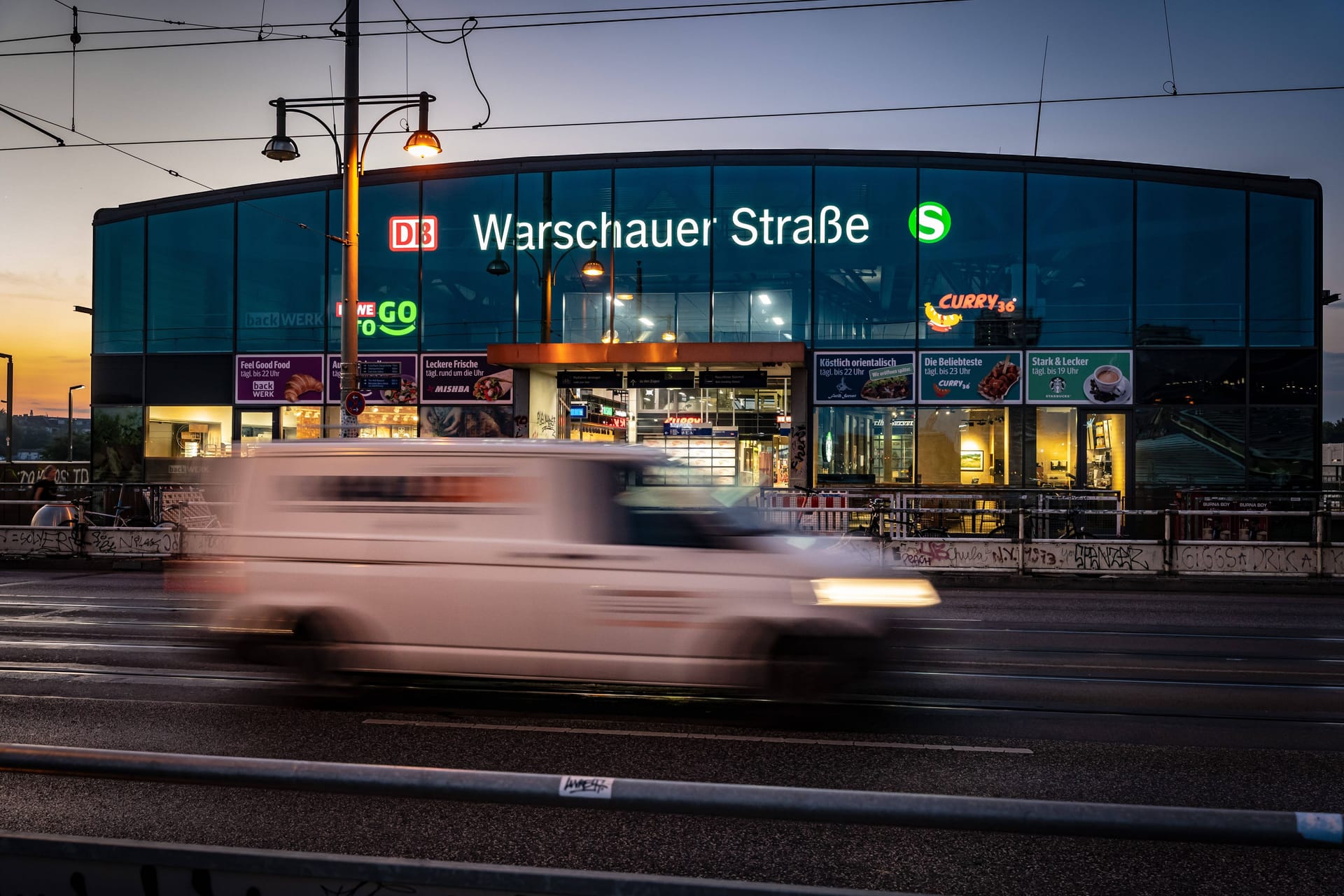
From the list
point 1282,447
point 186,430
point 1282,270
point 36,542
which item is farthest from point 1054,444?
point 186,430

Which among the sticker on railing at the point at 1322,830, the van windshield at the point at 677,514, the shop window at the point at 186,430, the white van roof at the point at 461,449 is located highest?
the shop window at the point at 186,430

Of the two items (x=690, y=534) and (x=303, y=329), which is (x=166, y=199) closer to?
(x=303, y=329)

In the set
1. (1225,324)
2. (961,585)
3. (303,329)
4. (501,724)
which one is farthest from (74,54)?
(1225,324)

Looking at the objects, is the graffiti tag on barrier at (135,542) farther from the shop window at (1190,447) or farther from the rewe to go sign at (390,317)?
the shop window at (1190,447)

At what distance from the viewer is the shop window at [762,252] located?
25.4 meters

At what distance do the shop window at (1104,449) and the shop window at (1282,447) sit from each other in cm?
309

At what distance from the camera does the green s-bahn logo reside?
2511 centimetres

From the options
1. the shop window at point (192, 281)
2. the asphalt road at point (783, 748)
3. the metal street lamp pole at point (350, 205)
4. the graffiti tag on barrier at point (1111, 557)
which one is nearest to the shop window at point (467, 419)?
the shop window at point (192, 281)

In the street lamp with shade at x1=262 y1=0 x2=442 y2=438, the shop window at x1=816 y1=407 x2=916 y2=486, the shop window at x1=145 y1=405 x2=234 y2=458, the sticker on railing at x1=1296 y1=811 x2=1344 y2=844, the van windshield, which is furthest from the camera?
the shop window at x1=145 y1=405 x2=234 y2=458

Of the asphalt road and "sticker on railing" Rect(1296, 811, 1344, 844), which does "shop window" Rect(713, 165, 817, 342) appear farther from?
"sticker on railing" Rect(1296, 811, 1344, 844)

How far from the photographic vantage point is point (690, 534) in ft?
22.7

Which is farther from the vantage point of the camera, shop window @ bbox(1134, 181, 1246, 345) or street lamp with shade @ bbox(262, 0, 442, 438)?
shop window @ bbox(1134, 181, 1246, 345)

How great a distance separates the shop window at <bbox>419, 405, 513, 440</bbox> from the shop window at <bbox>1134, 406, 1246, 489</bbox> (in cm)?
1606

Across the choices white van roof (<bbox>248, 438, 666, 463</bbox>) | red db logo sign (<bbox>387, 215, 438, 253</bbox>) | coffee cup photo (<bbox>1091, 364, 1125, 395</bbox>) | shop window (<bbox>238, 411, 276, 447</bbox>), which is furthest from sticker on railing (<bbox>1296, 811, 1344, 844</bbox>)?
shop window (<bbox>238, 411, 276, 447</bbox>)
